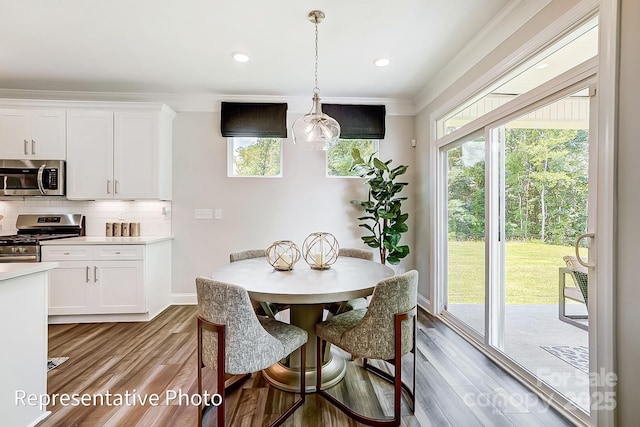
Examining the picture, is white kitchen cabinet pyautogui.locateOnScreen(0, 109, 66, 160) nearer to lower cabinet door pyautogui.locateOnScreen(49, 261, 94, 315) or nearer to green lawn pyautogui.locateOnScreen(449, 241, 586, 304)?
lower cabinet door pyautogui.locateOnScreen(49, 261, 94, 315)

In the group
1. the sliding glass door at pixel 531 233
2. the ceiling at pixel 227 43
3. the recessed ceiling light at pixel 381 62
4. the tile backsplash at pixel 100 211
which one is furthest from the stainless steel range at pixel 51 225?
the sliding glass door at pixel 531 233

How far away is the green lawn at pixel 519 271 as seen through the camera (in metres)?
1.98

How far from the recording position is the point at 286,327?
1.83m

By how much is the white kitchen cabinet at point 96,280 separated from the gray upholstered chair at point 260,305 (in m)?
1.37

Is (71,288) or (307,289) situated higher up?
(307,289)

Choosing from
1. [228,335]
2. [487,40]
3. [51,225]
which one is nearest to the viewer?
[228,335]

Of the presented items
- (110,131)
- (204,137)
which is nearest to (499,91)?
(204,137)

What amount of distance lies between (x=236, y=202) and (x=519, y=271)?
125 inches

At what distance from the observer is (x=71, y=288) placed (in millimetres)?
3117

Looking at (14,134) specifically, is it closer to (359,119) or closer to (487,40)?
(359,119)

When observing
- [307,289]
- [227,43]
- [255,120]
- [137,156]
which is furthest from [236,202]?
[307,289]

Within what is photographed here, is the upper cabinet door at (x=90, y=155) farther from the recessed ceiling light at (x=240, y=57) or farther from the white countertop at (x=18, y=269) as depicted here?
the white countertop at (x=18, y=269)

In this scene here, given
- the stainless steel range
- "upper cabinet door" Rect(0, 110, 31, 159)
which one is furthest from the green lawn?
"upper cabinet door" Rect(0, 110, 31, 159)

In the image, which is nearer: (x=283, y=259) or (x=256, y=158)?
(x=283, y=259)
